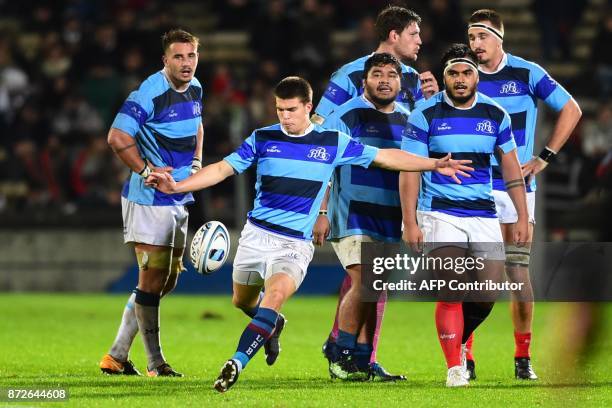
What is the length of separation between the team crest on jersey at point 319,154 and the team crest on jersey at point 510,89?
1543 millimetres

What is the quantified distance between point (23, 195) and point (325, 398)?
11278 millimetres

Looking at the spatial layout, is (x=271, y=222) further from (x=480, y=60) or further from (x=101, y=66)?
(x=101, y=66)

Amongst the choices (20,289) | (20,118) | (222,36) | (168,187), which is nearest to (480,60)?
(168,187)

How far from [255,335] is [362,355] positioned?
1.27m

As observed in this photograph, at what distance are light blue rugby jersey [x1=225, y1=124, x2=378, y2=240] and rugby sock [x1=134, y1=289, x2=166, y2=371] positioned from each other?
1192 millimetres

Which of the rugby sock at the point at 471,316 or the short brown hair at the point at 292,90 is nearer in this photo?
the short brown hair at the point at 292,90

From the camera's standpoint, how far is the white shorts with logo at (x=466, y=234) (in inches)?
322

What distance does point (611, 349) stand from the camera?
1021 cm

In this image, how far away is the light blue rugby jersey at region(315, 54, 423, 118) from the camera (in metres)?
9.18

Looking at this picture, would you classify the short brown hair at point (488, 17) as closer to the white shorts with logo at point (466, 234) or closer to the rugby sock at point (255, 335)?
the white shorts with logo at point (466, 234)

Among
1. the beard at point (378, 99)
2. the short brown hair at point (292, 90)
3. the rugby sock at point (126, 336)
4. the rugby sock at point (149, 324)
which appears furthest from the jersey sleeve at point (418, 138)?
the rugby sock at point (126, 336)

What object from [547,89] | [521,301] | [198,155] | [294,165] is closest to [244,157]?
[294,165]

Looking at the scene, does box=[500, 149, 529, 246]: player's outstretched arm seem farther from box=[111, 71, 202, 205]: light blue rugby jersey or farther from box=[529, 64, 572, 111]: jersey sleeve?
box=[111, 71, 202, 205]: light blue rugby jersey

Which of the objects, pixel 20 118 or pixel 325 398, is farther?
pixel 20 118
